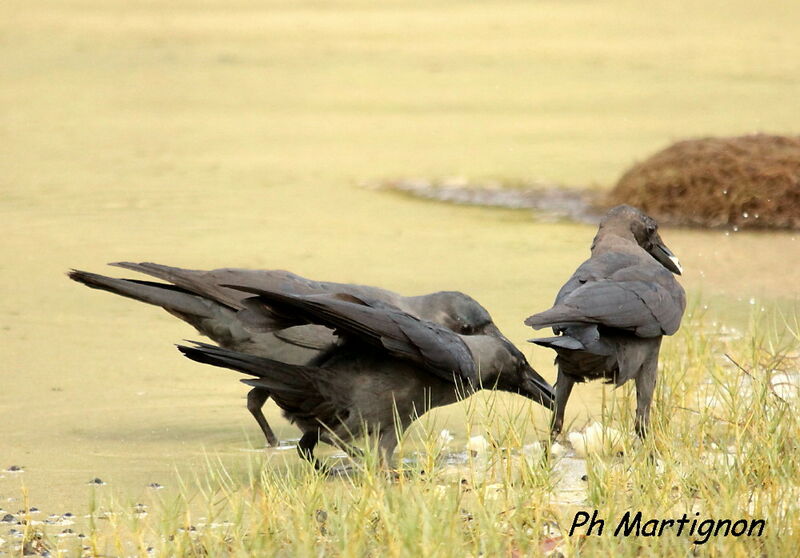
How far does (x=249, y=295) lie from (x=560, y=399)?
1.24 metres

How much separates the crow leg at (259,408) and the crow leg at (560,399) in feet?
3.62

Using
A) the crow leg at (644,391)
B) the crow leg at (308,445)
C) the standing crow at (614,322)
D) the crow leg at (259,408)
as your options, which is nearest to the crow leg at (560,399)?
the standing crow at (614,322)

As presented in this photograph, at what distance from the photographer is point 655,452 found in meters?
5.06

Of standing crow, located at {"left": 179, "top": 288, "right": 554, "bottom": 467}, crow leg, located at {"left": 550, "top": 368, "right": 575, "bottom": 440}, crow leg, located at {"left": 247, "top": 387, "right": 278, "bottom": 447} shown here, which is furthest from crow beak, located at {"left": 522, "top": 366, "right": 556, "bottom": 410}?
crow leg, located at {"left": 247, "top": 387, "right": 278, "bottom": 447}

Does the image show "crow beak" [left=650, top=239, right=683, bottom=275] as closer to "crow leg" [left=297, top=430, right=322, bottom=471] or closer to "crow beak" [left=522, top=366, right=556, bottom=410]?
"crow beak" [left=522, top=366, right=556, bottom=410]

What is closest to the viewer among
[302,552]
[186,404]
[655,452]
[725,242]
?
[302,552]

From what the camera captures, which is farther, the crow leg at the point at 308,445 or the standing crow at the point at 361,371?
the crow leg at the point at 308,445

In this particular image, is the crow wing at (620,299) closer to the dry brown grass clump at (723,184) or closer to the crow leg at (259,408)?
the crow leg at (259,408)

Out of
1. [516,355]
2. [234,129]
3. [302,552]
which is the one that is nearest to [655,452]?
[516,355]

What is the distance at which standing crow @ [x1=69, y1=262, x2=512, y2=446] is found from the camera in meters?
5.65

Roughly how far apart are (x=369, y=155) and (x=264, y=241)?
13.5 feet

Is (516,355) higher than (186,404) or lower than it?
higher

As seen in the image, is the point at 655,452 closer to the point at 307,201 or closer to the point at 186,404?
the point at 186,404

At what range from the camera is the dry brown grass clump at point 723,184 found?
10852 millimetres
